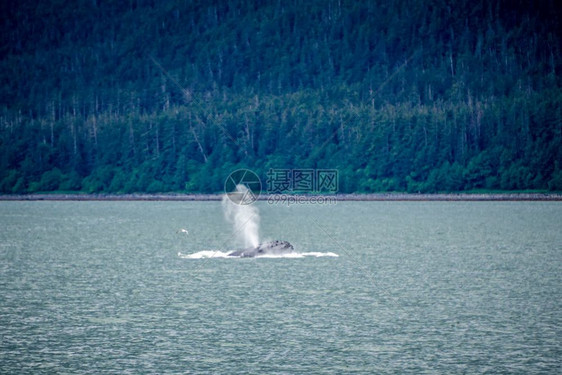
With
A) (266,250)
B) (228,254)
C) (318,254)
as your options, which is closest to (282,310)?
(228,254)

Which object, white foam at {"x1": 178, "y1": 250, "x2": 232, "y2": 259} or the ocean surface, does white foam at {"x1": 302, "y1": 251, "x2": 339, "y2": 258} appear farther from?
white foam at {"x1": 178, "y1": 250, "x2": 232, "y2": 259}

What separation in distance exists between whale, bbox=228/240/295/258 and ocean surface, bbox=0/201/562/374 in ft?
7.17

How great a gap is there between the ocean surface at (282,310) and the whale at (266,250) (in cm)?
219

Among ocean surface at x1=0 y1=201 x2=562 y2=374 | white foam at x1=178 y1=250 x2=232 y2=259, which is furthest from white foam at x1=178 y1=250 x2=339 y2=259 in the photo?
ocean surface at x1=0 y1=201 x2=562 y2=374

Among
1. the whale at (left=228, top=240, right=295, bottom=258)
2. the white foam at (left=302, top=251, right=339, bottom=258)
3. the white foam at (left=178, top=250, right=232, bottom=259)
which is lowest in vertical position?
the white foam at (left=302, top=251, right=339, bottom=258)

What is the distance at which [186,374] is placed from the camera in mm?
29641

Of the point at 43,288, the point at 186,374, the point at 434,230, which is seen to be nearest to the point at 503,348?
the point at 186,374

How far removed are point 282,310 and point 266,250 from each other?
35.4 metres

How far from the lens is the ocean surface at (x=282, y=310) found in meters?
31.7

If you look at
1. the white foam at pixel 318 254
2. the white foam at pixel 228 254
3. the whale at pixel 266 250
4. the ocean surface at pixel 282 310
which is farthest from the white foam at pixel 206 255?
the white foam at pixel 318 254

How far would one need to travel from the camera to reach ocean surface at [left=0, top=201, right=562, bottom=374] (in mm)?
31734

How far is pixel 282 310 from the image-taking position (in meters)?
43.5

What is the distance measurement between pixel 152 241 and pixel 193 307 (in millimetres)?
54697

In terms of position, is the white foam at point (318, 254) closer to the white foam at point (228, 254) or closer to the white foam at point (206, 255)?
the white foam at point (228, 254)
